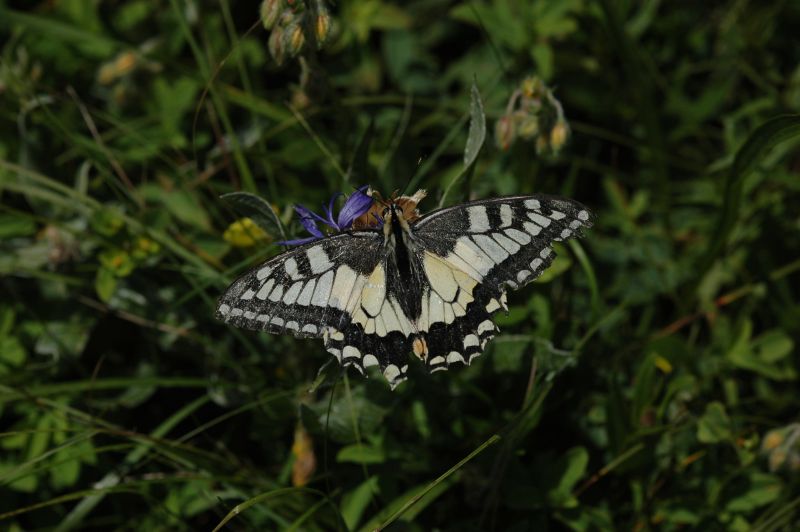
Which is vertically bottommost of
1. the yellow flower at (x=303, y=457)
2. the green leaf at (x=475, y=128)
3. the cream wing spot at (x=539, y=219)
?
the yellow flower at (x=303, y=457)

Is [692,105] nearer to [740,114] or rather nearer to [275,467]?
[740,114]

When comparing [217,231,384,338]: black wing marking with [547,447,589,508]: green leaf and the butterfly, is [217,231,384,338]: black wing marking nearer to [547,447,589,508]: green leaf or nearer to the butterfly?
the butterfly

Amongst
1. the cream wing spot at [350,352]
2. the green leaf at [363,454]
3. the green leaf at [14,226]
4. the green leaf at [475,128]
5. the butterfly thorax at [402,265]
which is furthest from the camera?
the green leaf at [14,226]

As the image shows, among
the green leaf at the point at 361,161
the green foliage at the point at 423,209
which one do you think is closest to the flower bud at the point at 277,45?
the green foliage at the point at 423,209

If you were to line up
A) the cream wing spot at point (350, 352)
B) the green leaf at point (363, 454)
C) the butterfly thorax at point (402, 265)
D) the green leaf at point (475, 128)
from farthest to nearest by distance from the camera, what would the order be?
1. the green leaf at point (363, 454)
2. the green leaf at point (475, 128)
3. the butterfly thorax at point (402, 265)
4. the cream wing spot at point (350, 352)

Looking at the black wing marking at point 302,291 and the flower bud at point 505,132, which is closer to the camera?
the black wing marking at point 302,291

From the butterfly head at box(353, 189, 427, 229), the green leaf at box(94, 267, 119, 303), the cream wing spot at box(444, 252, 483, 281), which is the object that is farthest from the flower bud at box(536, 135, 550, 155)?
the green leaf at box(94, 267, 119, 303)

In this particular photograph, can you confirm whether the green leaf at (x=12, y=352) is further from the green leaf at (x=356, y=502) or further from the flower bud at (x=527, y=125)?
the flower bud at (x=527, y=125)
